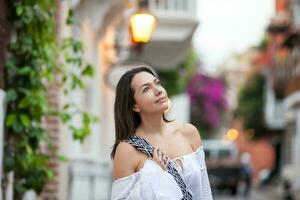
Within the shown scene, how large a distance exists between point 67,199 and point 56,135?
133cm

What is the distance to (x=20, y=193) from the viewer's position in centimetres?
853

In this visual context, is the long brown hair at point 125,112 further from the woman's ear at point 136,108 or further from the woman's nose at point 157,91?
the woman's nose at point 157,91

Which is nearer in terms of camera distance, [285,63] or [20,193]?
[20,193]

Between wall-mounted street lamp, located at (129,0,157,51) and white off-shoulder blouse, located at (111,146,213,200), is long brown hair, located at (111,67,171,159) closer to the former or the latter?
white off-shoulder blouse, located at (111,146,213,200)

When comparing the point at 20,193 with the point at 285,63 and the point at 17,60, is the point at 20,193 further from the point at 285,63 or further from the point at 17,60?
the point at 285,63

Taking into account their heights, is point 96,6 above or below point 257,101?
above

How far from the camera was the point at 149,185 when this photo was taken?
4.58 metres

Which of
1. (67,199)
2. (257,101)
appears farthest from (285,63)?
(67,199)

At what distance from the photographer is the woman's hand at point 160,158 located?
4.67 metres

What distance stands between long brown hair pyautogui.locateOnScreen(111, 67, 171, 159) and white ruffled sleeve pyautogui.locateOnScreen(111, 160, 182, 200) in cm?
24

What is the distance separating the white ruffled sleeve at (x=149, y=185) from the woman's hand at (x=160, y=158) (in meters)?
0.02

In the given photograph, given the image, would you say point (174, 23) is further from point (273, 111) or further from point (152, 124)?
point (273, 111)

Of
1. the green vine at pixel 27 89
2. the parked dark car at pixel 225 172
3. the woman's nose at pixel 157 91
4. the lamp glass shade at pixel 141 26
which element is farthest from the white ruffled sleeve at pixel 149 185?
the parked dark car at pixel 225 172

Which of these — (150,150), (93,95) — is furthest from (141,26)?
(150,150)
